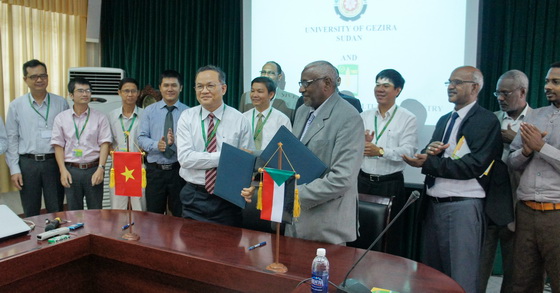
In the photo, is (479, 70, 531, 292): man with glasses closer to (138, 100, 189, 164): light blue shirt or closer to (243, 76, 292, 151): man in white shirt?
(243, 76, 292, 151): man in white shirt

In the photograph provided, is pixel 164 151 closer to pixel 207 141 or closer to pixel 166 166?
pixel 166 166

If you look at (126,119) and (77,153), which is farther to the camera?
(126,119)

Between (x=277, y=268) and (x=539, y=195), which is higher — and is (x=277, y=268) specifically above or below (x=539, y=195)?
below

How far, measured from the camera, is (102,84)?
192 inches

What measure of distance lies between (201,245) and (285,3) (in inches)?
117

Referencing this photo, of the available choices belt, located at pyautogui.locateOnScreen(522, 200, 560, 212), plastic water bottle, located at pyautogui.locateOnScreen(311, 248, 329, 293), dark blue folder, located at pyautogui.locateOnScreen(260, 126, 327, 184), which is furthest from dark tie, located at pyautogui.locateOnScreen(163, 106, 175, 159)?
belt, located at pyautogui.locateOnScreen(522, 200, 560, 212)

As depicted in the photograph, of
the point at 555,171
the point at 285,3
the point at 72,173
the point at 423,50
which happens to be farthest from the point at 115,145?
the point at 555,171

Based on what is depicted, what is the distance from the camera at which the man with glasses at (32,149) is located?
3564 millimetres

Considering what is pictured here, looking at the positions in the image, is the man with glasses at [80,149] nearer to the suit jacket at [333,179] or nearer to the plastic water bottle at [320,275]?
the suit jacket at [333,179]

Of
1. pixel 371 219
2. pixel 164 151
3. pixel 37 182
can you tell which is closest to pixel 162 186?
pixel 164 151

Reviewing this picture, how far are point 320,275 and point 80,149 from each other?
2.79 metres

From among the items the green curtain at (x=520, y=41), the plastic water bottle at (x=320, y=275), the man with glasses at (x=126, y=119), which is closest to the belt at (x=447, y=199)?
the plastic water bottle at (x=320, y=275)

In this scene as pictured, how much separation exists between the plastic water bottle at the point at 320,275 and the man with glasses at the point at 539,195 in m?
1.55

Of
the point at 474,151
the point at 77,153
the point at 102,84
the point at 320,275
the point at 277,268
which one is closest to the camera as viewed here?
the point at 320,275
